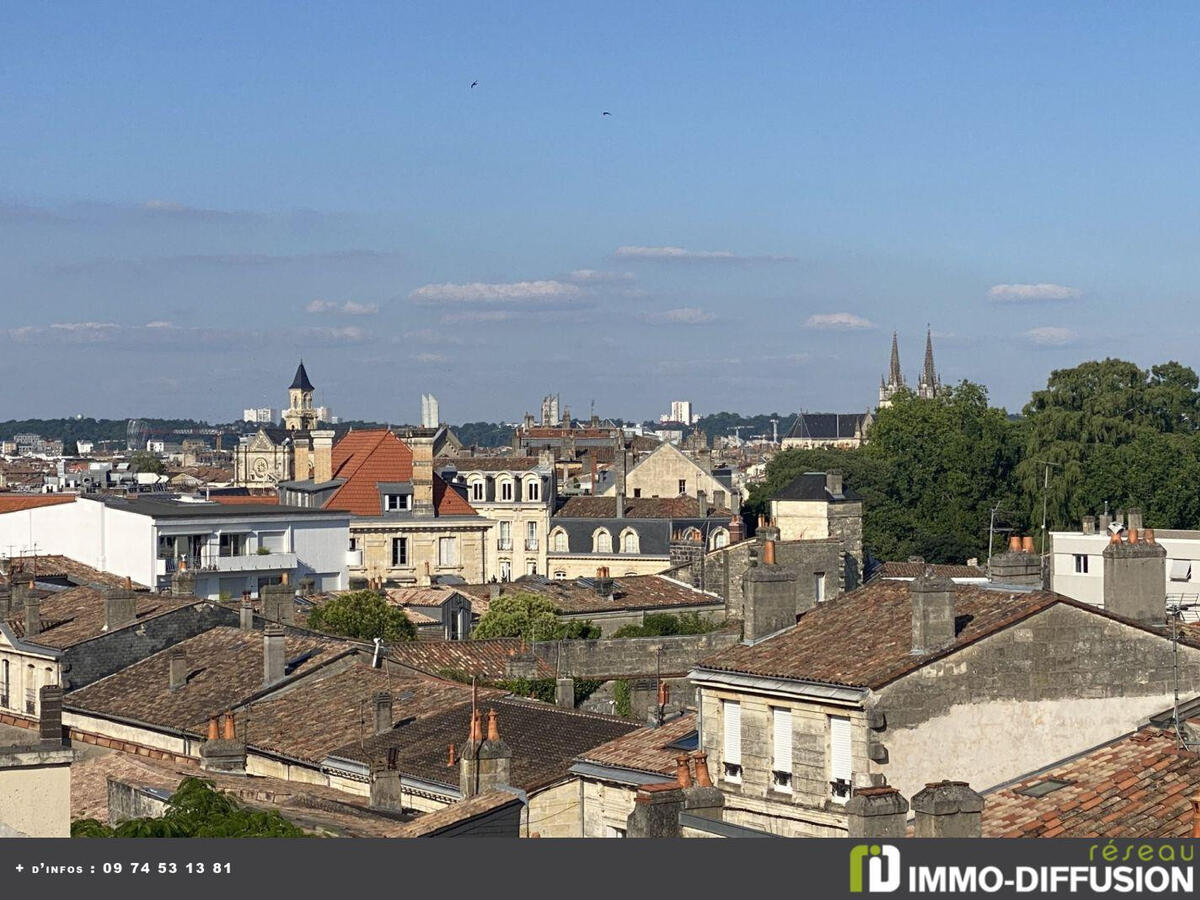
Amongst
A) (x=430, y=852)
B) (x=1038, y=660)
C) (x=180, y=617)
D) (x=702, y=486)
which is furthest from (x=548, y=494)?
(x=430, y=852)

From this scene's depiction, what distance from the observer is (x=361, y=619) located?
51.0 m

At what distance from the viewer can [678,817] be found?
2039cm

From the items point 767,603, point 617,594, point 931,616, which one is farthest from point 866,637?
point 617,594

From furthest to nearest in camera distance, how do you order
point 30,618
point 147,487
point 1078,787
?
point 147,487
point 30,618
point 1078,787

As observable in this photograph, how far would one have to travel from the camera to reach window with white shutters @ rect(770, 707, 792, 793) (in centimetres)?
2414

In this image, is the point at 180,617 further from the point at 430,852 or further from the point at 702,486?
the point at 702,486

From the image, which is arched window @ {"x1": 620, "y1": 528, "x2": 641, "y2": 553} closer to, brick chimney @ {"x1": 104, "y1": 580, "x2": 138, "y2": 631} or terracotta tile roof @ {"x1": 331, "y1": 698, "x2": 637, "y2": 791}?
brick chimney @ {"x1": 104, "y1": 580, "x2": 138, "y2": 631}

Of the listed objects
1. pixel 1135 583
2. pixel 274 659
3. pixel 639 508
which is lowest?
pixel 274 659

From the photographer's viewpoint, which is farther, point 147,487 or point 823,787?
point 147,487

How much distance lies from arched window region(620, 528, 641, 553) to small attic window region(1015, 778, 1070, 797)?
69.5 m

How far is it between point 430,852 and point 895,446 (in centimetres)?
9769

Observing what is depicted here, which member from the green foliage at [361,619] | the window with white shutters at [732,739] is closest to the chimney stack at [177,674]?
the green foliage at [361,619]

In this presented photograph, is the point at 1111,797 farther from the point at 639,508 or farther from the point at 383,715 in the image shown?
the point at 639,508

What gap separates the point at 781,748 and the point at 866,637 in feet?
5.73
